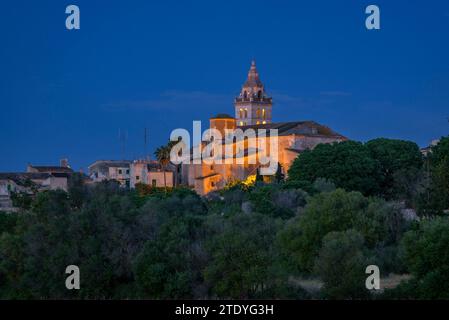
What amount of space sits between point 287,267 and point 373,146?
106 ft

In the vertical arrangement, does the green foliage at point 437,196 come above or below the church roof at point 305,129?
below

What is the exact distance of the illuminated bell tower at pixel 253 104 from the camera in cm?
9862

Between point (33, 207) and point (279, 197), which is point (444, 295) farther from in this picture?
point (279, 197)

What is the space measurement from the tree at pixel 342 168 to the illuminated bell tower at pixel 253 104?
123ft

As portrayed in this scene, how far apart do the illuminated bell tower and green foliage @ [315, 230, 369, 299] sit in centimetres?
6921

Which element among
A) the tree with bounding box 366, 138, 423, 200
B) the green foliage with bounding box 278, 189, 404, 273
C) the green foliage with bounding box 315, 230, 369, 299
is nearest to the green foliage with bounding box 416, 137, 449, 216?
the green foliage with bounding box 278, 189, 404, 273

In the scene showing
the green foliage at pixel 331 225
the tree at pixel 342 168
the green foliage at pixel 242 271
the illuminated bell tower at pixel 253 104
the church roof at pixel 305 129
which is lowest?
the green foliage at pixel 242 271

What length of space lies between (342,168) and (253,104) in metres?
42.2

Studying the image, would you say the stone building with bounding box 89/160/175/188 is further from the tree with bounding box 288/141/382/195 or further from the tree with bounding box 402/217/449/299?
the tree with bounding box 402/217/449/299

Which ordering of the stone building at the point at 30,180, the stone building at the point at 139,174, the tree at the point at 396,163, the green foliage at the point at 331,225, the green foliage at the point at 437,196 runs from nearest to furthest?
the green foliage at the point at 331,225 → the green foliage at the point at 437,196 → the tree at the point at 396,163 → the stone building at the point at 30,180 → the stone building at the point at 139,174

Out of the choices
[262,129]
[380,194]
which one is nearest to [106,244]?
[380,194]

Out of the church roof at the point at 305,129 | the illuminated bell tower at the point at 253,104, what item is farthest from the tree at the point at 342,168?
the illuminated bell tower at the point at 253,104

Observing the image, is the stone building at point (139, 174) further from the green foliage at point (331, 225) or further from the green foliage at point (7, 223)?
the green foliage at point (331, 225)
